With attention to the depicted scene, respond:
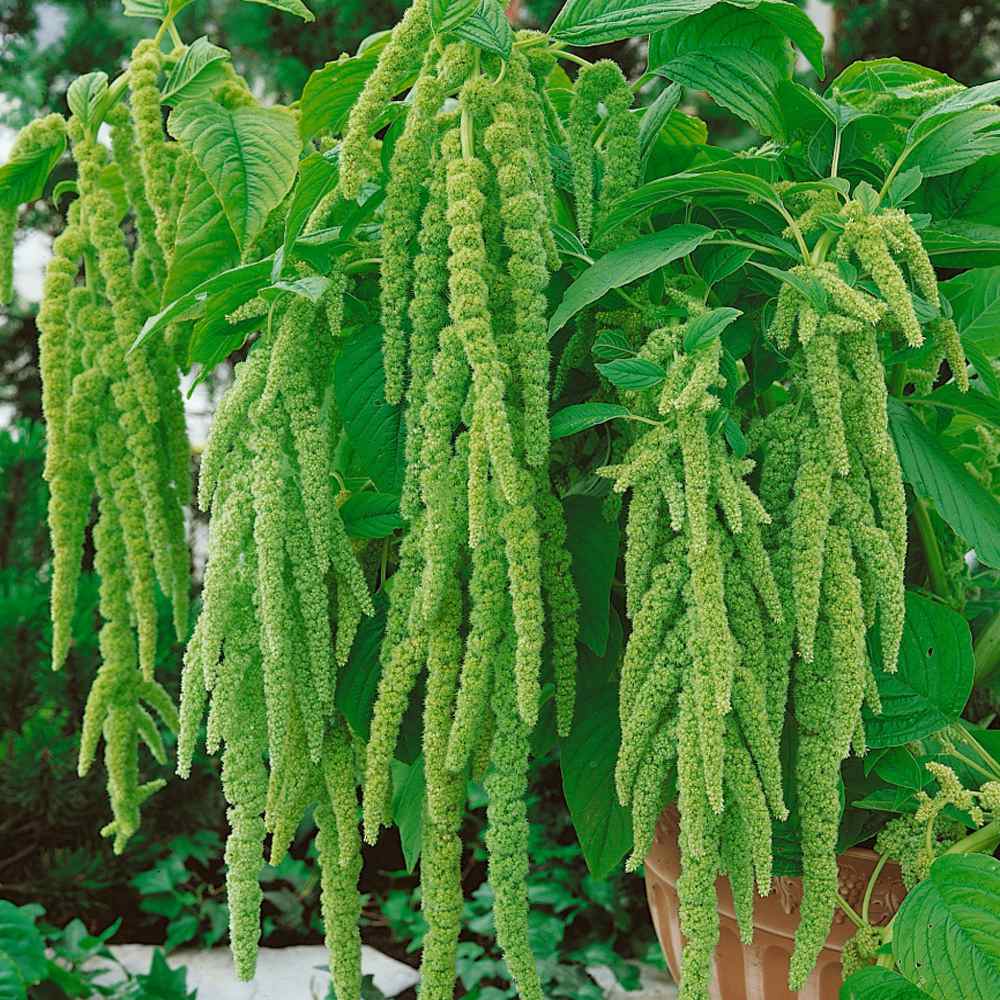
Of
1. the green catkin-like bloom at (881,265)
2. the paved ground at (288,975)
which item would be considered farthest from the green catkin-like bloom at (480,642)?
the paved ground at (288,975)

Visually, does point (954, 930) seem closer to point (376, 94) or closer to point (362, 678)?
point (362, 678)

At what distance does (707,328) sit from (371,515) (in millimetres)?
228

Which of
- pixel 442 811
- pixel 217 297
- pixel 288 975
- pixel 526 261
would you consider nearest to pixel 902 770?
pixel 442 811

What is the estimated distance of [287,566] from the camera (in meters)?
0.59

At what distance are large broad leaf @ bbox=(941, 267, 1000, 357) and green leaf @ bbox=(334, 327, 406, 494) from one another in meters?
0.39

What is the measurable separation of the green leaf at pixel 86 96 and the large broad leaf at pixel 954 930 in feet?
2.02

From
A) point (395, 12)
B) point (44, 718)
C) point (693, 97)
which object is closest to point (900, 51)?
point (693, 97)

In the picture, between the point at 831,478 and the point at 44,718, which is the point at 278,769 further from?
the point at 44,718

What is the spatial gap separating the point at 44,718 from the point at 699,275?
161cm

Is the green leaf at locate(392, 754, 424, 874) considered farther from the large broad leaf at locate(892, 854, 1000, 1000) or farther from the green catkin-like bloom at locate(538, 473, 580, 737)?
the large broad leaf at locate(892, 854, 1000, 1000)

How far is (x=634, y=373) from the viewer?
0.55 m

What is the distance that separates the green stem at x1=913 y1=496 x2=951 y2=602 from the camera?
749mm

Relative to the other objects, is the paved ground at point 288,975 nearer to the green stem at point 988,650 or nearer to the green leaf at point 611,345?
the green stem at point 988,650

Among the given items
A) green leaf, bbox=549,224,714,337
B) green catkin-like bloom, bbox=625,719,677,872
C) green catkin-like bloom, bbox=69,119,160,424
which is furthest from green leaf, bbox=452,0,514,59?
green catkin-like bloom, bbox=625,719,677,872
